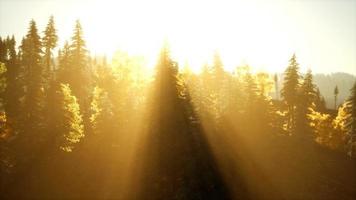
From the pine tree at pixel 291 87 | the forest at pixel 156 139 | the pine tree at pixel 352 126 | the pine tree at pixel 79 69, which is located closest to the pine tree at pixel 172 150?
the forest at pixel 156 139

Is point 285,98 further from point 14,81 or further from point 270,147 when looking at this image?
point 14,81

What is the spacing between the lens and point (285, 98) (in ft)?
229

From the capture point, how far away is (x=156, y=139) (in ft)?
119

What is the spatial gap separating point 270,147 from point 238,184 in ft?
53.8

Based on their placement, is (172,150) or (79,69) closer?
(172,150)

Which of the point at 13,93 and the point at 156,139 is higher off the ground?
the point at 13,93

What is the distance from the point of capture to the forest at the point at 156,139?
37.4m

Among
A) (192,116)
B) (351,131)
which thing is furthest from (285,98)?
(192,116)

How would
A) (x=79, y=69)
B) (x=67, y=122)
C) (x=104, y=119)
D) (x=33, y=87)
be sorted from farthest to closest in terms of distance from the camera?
(x=79, y=69) < (x=33, y=87) < (x=104, y=119) < (x=67, y=122)

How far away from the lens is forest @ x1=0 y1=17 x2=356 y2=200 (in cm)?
3744

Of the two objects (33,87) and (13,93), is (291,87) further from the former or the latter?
(13,93)

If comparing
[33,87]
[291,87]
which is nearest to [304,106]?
[291,87]

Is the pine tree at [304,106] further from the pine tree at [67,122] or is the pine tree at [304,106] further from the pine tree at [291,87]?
the pine tree at [67,122]

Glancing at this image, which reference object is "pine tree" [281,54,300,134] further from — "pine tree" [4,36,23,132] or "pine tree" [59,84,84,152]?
"pine tree" [4,36,23,132]
